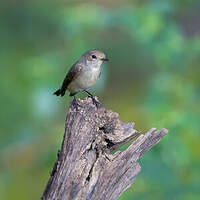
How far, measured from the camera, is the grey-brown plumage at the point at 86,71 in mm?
7445

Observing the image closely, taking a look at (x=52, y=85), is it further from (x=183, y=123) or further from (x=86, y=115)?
(x=86, y=115)

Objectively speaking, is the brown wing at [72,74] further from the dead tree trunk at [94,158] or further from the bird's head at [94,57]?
the dead tree trunk at [94,158]

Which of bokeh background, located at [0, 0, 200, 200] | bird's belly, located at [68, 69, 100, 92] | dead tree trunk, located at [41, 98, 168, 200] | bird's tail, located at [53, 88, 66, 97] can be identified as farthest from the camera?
bird's tail, located at [53, 88, 66, 97]

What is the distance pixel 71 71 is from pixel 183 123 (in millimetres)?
1418

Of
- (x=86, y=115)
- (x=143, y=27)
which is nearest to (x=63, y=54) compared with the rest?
(x=143, y=27)

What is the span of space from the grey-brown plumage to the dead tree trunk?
1954 millimetres

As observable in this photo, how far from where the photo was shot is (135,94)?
12.6m

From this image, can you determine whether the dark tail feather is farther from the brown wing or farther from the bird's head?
the bird's head

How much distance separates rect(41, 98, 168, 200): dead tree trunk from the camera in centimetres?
507

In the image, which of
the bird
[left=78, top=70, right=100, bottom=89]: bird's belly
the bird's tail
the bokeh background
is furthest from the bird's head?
the bird's tail

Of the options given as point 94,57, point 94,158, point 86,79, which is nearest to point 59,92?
point 86,79

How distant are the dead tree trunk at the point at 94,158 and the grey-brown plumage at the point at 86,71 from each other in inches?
76.9

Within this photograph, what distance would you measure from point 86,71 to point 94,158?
2.33m

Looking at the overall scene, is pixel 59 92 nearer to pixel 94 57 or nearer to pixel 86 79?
pixel 86 79
